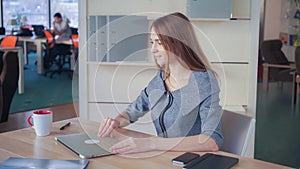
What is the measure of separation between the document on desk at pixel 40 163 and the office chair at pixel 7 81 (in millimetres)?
3296

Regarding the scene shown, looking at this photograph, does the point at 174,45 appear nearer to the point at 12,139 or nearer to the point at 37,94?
the point at 12,139

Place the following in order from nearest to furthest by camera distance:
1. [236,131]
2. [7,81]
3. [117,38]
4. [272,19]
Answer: [236,131] → [117,38] → [7,81] → [272,19]

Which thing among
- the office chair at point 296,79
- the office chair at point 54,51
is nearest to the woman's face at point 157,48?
the office chair at point 296,79

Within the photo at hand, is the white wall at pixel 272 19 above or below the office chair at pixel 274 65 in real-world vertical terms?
above

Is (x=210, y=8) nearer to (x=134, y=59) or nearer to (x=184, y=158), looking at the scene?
(x=134, y=59)

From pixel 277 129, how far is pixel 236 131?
3.28 metres

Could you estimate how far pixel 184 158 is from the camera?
1.38 m

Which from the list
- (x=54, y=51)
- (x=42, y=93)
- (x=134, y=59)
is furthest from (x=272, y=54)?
(x=134, y=59)

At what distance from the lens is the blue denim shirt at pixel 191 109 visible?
1623 mm

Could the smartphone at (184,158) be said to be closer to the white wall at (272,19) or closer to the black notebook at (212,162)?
the black notebook at (212,162)

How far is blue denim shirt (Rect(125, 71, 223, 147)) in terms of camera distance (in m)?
1.62

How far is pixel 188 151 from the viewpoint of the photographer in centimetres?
148

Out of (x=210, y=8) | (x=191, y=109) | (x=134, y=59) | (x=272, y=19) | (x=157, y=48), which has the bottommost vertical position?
(x=191, y=109)

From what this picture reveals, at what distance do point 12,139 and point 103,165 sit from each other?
49 cm
